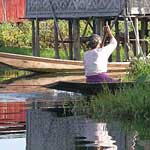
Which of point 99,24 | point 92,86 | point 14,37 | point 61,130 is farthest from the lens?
point 14,37

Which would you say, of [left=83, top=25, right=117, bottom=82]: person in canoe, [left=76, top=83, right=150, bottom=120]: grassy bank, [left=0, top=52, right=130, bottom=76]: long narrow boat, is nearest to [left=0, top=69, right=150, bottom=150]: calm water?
[left=76, top=83, right=150, bottom=120]: grassy bank

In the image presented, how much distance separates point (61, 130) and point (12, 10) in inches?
1382

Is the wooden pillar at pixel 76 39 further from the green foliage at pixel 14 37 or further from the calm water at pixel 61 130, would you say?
the green foliage at pixel 14 37

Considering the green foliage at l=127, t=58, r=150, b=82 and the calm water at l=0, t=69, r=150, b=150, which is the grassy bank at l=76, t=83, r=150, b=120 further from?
the green foliage at l=127, t=58, r=150, b=82

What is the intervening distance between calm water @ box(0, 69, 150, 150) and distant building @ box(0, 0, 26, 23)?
2910 cm

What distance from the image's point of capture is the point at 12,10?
154 feet

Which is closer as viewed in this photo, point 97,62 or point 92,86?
point 92,86

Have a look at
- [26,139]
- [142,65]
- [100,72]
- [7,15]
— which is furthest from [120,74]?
[7,15]

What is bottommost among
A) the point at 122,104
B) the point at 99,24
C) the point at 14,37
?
the point at 122,104

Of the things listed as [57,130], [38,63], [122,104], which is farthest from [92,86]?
[38,63]

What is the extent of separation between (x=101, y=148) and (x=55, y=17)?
1913 cm

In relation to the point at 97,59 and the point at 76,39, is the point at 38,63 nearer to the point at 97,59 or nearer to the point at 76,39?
the point at 76,39

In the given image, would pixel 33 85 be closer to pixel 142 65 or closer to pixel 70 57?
pixel 142 65

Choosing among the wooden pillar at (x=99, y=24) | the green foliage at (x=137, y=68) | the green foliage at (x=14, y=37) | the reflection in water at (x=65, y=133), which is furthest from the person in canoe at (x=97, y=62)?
the green foliage at (x=14, y=37)
